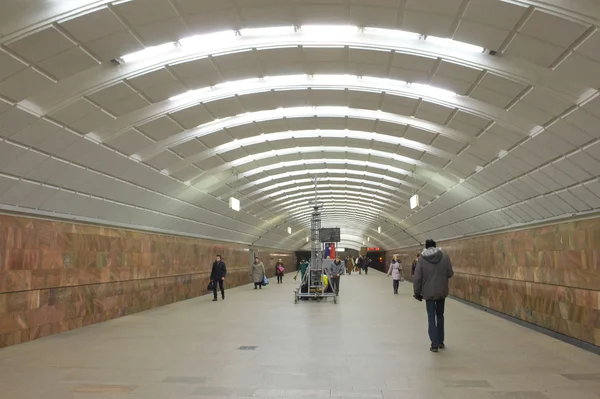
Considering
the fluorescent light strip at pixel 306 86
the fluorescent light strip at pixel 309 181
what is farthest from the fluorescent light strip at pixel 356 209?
the fluorescent light strip at pixel 306 86

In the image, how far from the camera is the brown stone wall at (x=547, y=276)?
367 inches

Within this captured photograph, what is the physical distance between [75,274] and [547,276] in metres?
11.0

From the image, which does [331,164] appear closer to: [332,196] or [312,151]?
[312,151]

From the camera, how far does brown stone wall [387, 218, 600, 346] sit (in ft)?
30.6

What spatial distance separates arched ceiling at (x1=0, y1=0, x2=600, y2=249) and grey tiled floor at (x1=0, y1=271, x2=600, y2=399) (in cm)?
309

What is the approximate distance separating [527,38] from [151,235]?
12938 millimetres

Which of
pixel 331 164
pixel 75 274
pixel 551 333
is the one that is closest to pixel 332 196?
pixel 331 164

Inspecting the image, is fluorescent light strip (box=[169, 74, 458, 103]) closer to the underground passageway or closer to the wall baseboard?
the underground passageway

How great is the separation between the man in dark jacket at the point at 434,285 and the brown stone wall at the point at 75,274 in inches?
300

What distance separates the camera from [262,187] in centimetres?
2386

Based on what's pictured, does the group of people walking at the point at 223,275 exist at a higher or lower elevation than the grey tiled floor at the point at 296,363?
higher

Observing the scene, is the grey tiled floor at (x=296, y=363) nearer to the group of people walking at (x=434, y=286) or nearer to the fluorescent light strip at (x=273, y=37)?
the group of people walking at (x=434, y=286)

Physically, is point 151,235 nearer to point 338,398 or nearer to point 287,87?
point 287,87

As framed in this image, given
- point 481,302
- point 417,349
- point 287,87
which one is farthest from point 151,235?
point 481,302
